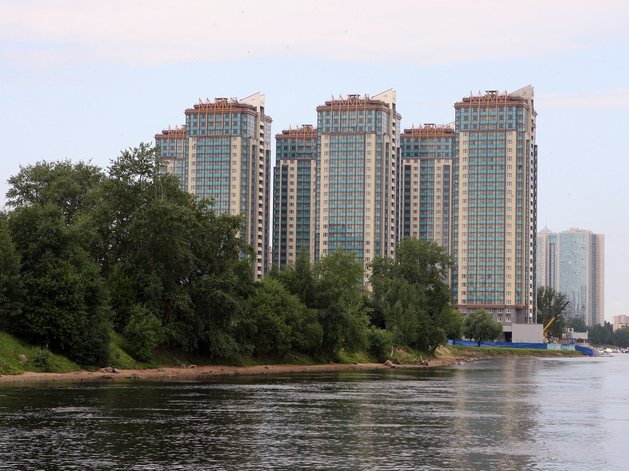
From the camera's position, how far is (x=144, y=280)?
295 ft

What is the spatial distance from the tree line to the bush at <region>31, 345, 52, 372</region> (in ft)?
7.74

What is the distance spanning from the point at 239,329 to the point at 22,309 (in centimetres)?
3196

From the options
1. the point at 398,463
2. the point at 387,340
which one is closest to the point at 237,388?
the point at 398,463

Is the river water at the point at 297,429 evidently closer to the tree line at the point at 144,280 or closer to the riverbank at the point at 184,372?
the riverbank at the point at 184,372

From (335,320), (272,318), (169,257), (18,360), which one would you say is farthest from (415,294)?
(18,360)

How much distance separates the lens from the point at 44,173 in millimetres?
112812

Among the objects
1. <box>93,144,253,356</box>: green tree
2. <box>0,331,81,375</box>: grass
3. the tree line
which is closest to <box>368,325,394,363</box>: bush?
the tree line

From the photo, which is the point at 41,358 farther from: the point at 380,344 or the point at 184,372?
the point at 380,344

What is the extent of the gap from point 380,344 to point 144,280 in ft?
190

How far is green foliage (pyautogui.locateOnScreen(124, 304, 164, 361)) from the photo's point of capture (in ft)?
277

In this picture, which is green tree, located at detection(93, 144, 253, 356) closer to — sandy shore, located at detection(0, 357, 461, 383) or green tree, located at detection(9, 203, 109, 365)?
sandy shore, located at detection(0, 357, 461, 383)

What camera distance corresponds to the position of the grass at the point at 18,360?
228 ft

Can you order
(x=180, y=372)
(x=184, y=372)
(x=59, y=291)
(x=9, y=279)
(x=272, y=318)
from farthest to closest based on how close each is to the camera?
(x=272, y=318) < (x=184, y=372) < (x=180, y=372) < (x=59, y=291) < (x=9, y=279)

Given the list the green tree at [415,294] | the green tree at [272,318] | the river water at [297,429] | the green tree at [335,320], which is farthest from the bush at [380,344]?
the river water at [297,429]
